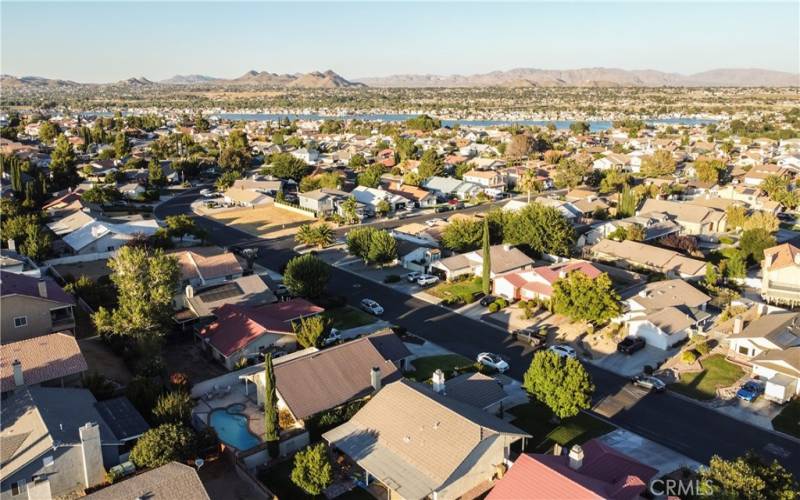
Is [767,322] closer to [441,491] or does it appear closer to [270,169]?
[441,491]

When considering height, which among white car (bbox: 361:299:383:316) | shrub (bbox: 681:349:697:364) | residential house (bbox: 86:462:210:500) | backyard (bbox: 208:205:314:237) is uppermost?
backyard (bbox: 208:205:314:237)

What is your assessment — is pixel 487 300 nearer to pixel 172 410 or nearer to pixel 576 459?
pixel 576 459

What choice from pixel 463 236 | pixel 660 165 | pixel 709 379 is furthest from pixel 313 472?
pixel 660 165

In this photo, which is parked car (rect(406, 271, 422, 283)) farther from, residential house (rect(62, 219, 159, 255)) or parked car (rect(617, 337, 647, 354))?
residential house (rect(62, 219, 159, 255))

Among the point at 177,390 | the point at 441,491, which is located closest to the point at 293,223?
the point at 177,390

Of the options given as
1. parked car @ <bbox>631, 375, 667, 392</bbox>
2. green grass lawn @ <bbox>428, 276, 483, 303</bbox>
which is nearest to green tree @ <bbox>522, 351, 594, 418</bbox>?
parked car @ <bbox>631, 375, 667, 392</bbox>
